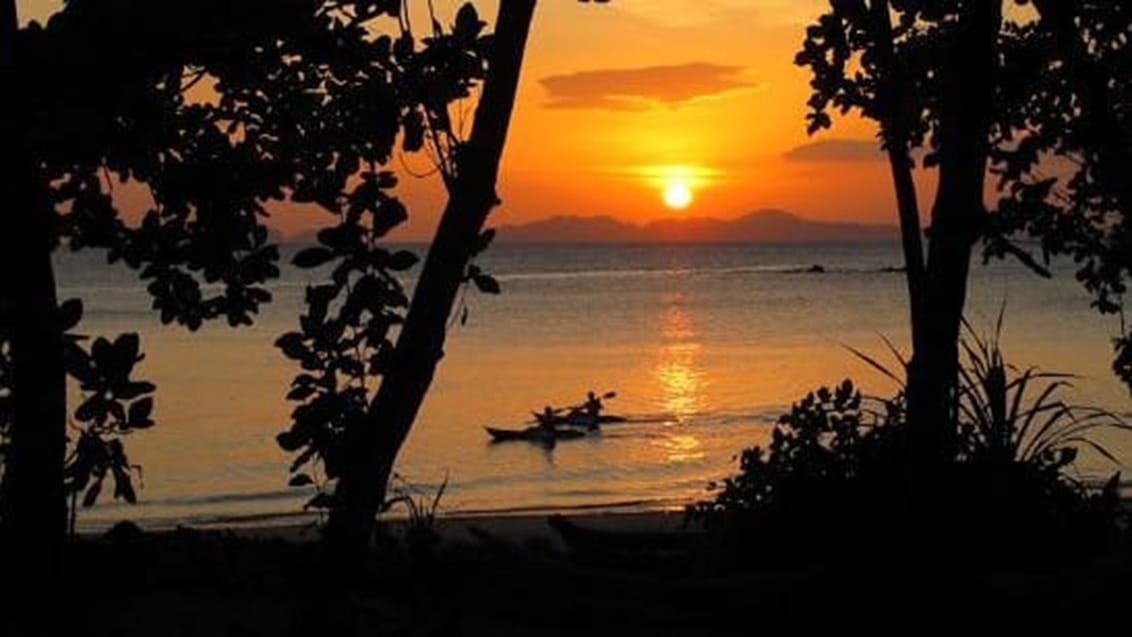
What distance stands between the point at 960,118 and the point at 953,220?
394 mm

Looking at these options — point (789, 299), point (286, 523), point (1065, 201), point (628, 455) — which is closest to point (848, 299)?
point (789, 299)

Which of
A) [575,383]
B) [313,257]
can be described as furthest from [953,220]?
[575,383]

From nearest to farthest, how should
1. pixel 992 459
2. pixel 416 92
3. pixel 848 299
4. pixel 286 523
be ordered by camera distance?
pixel 416 92, pixel 992 459, pixel 286 523, pixel 848 299

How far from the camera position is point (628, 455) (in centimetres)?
2844

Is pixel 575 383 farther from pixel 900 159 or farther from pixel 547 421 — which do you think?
pixel 900 159

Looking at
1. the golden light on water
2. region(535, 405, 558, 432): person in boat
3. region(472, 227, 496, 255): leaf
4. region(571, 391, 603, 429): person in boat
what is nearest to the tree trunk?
region(472, 227, 496, 255): leaf

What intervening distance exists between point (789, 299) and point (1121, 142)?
306 feet

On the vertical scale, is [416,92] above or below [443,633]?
above

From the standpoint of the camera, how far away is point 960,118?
18.8 feet

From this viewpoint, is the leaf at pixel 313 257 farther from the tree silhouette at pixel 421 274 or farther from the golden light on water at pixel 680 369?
the golden light on water at pixel 680 369

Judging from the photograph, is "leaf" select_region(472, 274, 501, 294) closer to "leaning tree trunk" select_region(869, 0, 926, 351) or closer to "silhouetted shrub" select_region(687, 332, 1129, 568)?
"leaning tree trunk" select_region(869, 0, 926, 351)

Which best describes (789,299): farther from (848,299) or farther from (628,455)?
(628,455)

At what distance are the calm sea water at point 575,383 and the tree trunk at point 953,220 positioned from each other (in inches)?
626

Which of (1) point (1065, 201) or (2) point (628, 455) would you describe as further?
(2) point (628, 455)
